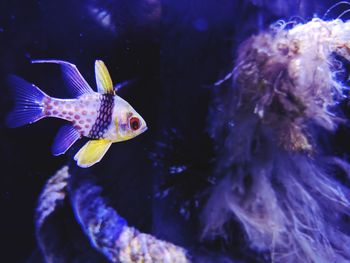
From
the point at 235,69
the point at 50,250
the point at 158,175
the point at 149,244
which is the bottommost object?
the point at 50,250

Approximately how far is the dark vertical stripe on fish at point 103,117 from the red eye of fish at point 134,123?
3.3 inches

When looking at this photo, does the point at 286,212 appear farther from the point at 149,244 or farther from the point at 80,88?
the point at 80,88

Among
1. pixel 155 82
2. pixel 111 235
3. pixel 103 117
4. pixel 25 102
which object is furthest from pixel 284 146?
pixel 25 102

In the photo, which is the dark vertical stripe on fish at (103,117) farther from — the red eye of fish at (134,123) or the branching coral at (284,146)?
the branching coral at (284,146)

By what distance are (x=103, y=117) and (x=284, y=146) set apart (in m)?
1.68

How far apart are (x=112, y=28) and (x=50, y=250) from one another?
6.33 ft

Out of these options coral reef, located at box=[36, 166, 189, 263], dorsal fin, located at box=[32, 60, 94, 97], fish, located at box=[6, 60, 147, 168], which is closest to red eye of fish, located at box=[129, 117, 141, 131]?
fish, located at box=[6, 60, 147, 168]

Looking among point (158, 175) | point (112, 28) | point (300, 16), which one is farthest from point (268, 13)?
point (158, 175)

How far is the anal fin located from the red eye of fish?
23cm

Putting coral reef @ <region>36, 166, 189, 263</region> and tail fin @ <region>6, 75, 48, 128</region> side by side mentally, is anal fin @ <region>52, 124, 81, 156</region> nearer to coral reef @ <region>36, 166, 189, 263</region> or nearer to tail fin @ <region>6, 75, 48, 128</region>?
tail fin @ <region>6, 75, 48, 128</region>

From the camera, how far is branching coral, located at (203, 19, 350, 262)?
2.32 meters

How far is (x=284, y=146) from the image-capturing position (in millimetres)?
2551

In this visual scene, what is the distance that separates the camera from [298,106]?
2391mm

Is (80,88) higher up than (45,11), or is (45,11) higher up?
(45,11)
